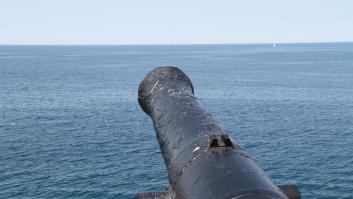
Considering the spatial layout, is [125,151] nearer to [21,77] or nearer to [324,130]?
[324,130]

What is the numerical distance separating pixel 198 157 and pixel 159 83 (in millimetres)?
4929

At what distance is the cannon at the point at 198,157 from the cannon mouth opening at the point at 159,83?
49 millimetres

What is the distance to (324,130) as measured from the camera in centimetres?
5988

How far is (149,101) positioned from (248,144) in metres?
42.3

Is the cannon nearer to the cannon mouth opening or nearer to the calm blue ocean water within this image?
the cannon mouth opening

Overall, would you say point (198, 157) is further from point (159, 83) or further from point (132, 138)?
point (132, 138)

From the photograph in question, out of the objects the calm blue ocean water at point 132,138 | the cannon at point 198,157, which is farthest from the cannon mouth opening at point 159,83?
the calm blue ocean water at point 132,138

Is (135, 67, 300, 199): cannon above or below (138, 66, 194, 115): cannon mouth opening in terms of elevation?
below

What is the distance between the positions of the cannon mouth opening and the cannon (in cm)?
5

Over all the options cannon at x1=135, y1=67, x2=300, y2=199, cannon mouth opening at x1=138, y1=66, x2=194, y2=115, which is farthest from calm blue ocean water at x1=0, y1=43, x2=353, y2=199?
cannon at x1=135, y1=67, x2=300, y2=199

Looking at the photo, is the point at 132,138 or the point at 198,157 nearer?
the point at 198,157

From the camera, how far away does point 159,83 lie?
12.4 metres

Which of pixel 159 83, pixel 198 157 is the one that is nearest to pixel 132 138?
pixel 159 83

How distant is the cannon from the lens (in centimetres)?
647
